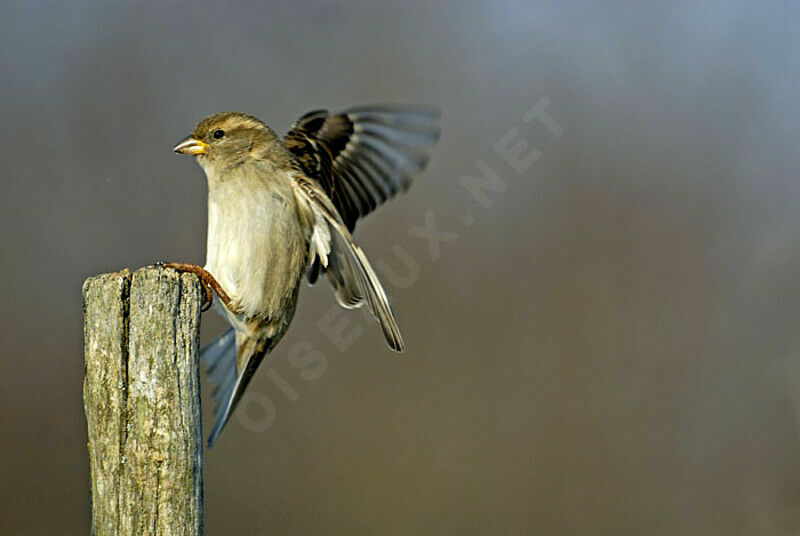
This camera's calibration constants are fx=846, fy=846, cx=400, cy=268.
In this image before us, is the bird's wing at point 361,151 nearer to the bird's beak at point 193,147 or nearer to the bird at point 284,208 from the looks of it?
the bird at point 284,208

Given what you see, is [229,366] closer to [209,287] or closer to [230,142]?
[209,287]

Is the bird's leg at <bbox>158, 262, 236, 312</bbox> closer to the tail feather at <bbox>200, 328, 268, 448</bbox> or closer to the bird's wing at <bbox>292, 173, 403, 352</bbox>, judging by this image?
the tail feather at <bbox>200, 328, 268, 448</bbox>

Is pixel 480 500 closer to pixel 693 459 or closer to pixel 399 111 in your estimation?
pixel 693 459

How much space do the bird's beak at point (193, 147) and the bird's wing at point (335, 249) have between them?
37cm

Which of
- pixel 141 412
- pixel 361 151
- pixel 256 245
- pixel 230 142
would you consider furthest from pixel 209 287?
pixel 361 151

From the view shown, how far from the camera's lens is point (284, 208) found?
2742mm

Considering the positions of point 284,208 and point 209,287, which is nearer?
point 209,287

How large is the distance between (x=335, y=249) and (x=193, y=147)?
0.63 m

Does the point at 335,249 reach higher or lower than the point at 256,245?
lower

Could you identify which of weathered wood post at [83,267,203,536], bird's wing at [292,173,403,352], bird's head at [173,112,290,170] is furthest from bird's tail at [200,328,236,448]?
weathered wood post at [83,267,203,536]

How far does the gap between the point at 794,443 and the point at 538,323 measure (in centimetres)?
152

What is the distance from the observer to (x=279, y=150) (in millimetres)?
2898

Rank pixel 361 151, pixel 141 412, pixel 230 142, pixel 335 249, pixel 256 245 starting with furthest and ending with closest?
pixel 361 151 < pixel 230 142 < pixel 335 249 < pixel 256 245 < pixel 141 412

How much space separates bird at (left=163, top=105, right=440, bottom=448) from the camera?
2.71 m
